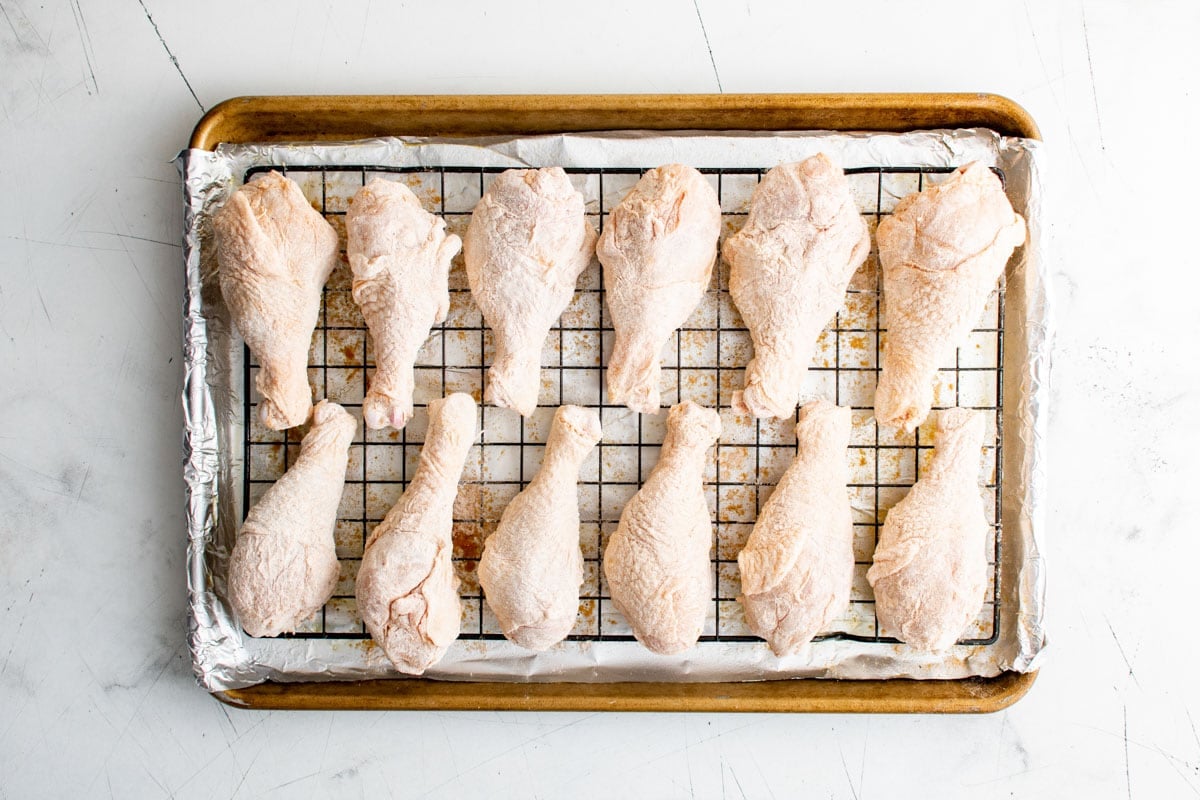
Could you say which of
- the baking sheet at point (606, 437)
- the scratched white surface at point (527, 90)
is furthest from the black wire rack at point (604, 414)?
the scratched white surface at point (527, 90)

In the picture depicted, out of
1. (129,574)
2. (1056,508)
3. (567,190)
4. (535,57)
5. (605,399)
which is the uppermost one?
(535,57)

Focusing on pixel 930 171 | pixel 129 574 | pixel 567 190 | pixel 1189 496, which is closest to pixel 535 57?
pixel 567 190

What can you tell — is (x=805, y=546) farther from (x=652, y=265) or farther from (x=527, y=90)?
(x=527, y=90)

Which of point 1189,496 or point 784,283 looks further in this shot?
point 1189,496

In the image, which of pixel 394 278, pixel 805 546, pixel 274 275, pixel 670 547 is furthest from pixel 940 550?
pixel 274 275

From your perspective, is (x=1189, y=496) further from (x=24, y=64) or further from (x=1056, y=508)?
(x=24, y=64)

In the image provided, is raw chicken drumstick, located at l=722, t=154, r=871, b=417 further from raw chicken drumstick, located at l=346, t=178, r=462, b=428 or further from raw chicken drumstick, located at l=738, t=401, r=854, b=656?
raw chicken drumstick, located at l=346, t=178, r=462, b=428

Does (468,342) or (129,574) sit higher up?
(468,342)
